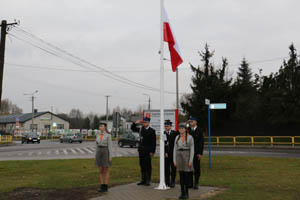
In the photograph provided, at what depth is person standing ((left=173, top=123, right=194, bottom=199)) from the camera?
7094 millimetres

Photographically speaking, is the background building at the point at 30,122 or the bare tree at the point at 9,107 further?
the bare tree at the point at 9,107

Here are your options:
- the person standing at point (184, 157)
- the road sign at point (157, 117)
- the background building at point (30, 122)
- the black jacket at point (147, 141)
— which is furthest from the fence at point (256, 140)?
the background building at point (30, 122)

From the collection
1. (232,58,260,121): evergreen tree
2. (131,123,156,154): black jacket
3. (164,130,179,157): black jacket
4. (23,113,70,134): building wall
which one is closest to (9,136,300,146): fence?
(232,58,260,121): evergreen tree

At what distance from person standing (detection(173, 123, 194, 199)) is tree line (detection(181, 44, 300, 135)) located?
26.5 meters

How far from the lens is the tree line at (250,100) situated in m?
31.3

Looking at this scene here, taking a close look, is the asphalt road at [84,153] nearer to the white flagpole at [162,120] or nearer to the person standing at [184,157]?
the white flagpole at [162,120]

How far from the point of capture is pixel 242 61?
58.7 m

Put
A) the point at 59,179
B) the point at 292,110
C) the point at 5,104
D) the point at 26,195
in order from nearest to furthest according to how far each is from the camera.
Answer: the point at 26,195
the point at 59,179
the point at 292,110
the point at 5,104

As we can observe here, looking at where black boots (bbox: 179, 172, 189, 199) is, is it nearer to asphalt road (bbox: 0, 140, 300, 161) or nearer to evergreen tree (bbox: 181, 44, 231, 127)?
asphalt road (bbox: 0, 140, 300, 161)

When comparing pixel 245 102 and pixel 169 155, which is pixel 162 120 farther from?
pixel 245 102

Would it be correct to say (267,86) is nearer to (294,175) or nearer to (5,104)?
(294,175)

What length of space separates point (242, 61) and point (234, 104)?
24709 millimetres

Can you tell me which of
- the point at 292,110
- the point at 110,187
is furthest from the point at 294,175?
the point at 292,110

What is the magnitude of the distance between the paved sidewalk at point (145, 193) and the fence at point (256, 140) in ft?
85.1
